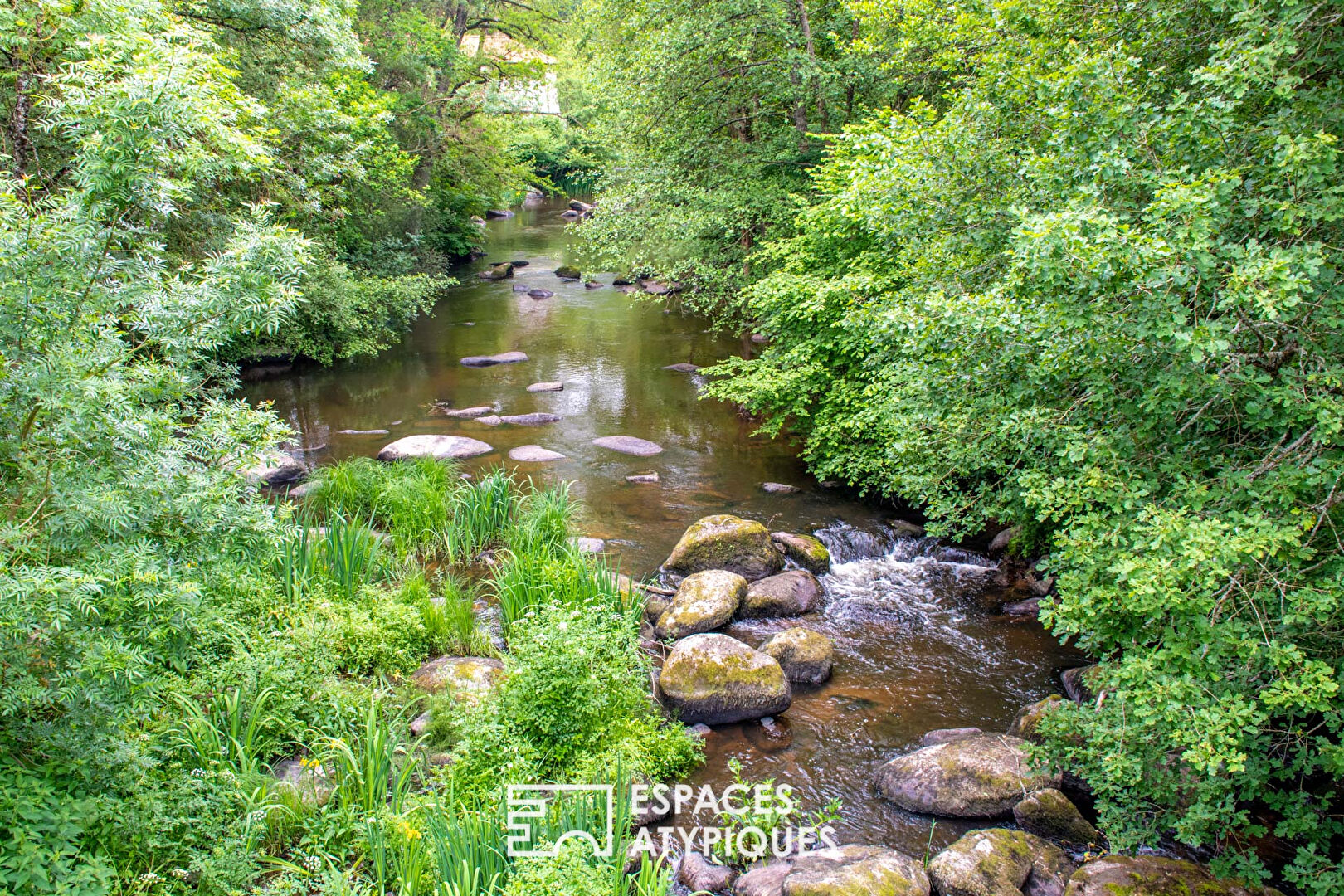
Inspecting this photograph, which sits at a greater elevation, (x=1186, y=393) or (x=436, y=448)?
(x=1186, y=393)

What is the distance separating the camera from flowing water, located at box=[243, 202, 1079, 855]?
6.82 metres

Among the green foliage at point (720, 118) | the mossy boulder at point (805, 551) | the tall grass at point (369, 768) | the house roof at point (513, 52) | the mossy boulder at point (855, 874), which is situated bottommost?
the mossy boulder at point (855, 874)

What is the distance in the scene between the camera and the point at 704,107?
15078 mm

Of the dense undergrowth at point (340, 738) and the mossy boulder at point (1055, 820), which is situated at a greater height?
the dense undergrowth at point (340, 738)

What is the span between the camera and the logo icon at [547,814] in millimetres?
4508

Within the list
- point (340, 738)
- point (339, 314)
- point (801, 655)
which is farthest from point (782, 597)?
point (339, 314)

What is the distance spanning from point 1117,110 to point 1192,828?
171 inches

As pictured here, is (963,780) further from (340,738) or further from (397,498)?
(397,498)

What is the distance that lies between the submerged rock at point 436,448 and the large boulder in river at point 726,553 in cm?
469

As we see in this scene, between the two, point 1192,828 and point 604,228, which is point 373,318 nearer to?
point 604,228

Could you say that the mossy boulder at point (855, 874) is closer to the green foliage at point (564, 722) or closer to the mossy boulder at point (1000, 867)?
the mossy boulder at point (1000, 867)

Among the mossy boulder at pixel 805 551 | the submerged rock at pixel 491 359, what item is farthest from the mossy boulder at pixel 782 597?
the submerged rock at pixel 491 359

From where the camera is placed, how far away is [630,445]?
13766 millimetres

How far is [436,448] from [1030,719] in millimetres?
9485
